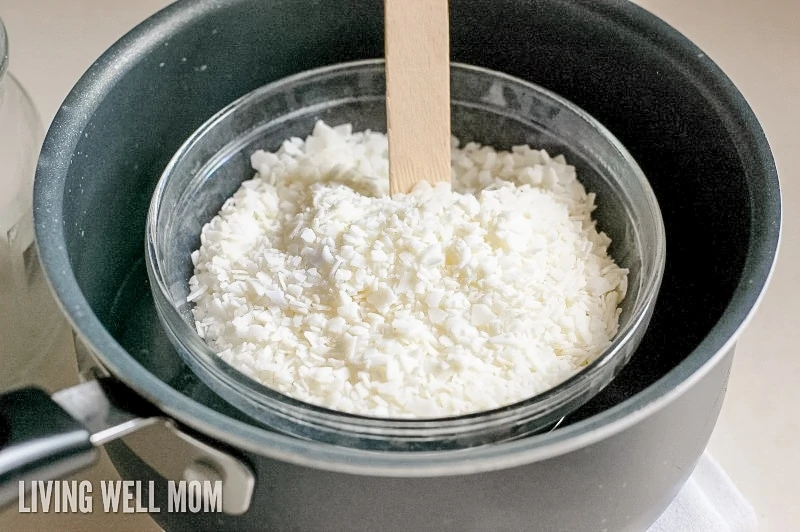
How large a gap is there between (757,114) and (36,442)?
0.79 metres

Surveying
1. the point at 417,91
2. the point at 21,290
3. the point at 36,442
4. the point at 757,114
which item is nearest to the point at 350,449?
the point at 36,442

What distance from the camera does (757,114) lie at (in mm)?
940

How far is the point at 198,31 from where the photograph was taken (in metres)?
0.73

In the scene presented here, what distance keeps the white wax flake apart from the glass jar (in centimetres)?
17

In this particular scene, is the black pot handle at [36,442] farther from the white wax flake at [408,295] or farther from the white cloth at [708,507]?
the white cloth at [708,507]

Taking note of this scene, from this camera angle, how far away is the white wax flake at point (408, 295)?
0.57 m

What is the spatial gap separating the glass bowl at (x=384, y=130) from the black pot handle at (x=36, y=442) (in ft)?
0.41

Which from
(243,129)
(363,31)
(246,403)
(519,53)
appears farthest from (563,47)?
(246,403)

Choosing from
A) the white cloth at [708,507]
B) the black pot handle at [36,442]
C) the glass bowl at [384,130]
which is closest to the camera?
the black pot handle at [36,442]

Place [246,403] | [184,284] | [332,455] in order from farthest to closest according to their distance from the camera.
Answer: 1. [184,284]
2. [246,403]
3. [332,455]

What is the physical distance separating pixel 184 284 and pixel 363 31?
277mm

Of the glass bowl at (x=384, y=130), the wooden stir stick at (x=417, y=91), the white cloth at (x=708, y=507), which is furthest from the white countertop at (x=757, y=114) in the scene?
the wooden stir stick at (x=417, y=91)

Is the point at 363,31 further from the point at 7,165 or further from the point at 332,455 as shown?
the point at 332,455

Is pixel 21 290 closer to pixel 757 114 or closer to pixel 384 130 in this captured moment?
pixel 384 130
